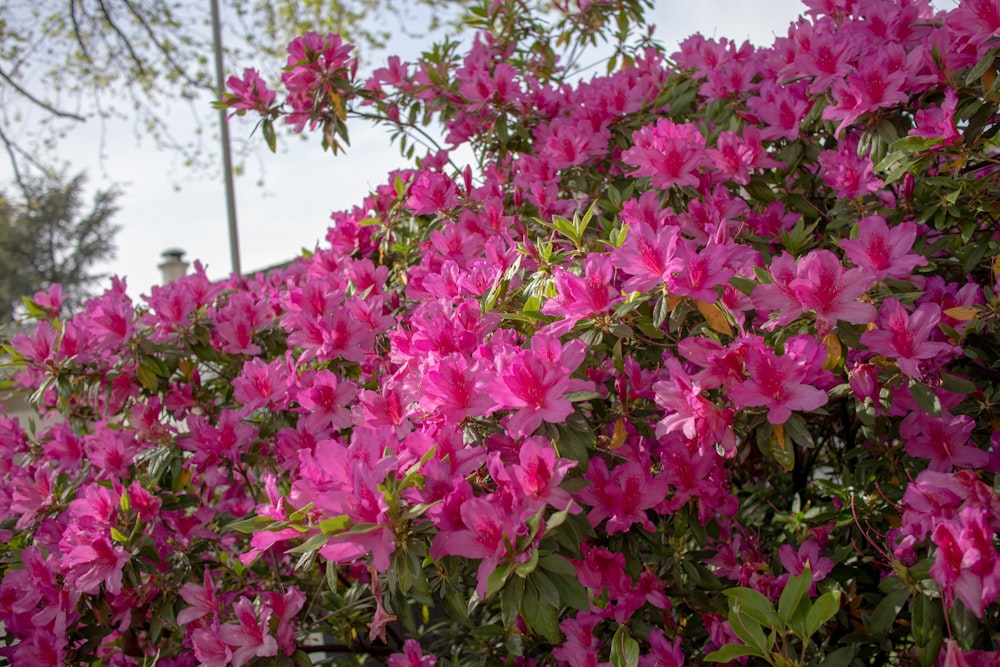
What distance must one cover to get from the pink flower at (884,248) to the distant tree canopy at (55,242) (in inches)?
899

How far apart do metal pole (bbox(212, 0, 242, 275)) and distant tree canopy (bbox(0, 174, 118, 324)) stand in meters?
16.7

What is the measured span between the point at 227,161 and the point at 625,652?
6.16 meters

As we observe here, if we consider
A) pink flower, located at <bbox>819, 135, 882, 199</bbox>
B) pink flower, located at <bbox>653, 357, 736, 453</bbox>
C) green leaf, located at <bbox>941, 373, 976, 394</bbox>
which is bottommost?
green leaf, located at <bbox>941, 373, 976, 394</bbox>

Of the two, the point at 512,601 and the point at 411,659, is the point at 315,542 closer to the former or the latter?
the point at 512,601

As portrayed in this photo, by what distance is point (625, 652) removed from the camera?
1.12 meters

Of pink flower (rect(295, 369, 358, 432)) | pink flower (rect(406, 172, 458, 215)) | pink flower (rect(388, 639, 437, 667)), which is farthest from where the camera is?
pink flower (rect(406, 172, 458, 215))

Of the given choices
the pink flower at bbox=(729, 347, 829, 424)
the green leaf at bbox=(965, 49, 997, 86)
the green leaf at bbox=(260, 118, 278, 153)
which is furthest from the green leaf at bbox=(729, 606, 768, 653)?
the green leaf at bbox=(260, 118, 278, 153)

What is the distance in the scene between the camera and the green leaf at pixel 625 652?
1101 mm

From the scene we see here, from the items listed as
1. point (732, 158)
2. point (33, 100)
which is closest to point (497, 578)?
point (732, 158)

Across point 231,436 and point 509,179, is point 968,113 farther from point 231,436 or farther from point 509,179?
point 231,436

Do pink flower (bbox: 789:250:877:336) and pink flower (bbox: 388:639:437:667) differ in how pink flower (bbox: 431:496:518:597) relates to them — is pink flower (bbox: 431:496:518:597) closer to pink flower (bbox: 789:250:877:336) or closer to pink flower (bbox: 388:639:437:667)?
pink flower (bbox: 789:250:877:336)

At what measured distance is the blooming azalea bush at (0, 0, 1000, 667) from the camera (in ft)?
3.33

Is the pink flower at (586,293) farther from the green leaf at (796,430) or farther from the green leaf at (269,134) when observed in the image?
the green leaf at (269,134)

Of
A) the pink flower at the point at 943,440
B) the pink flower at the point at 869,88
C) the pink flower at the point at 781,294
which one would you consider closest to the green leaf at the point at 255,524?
the pink flower at the point at 781,294
